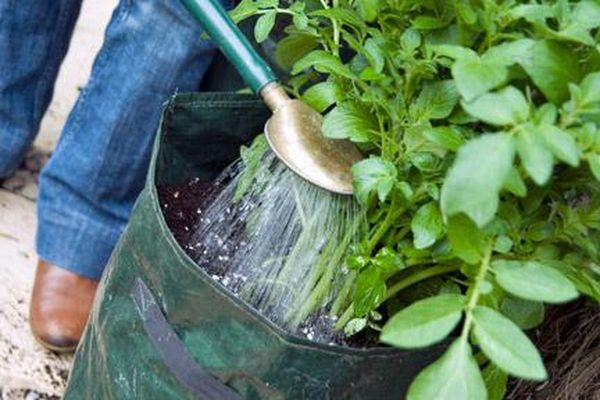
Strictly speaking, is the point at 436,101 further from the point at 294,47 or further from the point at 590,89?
the point at 294,47

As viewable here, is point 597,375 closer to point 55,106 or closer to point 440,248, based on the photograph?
point 440,248

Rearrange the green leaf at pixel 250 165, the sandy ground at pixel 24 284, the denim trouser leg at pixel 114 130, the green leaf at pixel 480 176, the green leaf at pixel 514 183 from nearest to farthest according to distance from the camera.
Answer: the green leaf at pixel 480 176, the green leaf at pixel 514 183, the green leaf at pixel 250 165, the denim trouser leg at pixel 114 130, the sandy ground at pixel 24 284

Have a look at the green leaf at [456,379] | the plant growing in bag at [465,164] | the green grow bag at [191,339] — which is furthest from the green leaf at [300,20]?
the green leaf at [456,379]

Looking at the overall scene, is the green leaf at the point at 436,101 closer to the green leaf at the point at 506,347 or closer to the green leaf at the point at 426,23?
the green leaf at the point at 426,23

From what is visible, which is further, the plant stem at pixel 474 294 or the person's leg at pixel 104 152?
the person's leg at pixel 104 152

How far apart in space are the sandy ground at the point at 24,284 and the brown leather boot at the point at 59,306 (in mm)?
31

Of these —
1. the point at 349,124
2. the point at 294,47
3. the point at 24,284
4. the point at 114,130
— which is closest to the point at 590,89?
the point at 349,124

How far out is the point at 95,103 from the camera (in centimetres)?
173

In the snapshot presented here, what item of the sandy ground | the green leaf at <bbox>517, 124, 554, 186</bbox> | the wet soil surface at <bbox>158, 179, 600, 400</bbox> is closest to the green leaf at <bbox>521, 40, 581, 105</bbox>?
the green leaf at <bbox>517, 124, 554, 186</bbox>

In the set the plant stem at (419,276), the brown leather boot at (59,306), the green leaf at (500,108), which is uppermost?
the green leaf at (500,108)

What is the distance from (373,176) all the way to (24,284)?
1044mm

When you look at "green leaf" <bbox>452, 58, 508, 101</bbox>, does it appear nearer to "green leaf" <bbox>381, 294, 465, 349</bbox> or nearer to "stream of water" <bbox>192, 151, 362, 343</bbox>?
"green leaf" <bbox>381, 294, 465, 349</bbox>

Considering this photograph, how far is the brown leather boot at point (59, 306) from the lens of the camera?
178 centimetres

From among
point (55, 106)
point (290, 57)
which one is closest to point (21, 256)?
point (55, 106)
